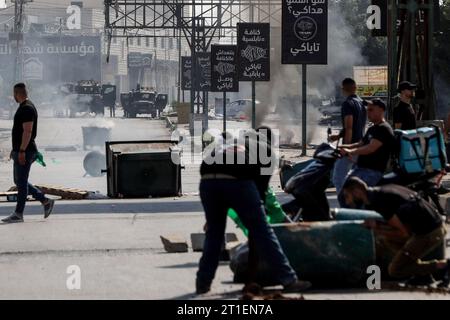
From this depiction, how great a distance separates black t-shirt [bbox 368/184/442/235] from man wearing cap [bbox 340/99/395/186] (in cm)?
206

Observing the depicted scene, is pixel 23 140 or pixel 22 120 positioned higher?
pixel 22 120

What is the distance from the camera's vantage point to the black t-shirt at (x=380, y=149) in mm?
11906

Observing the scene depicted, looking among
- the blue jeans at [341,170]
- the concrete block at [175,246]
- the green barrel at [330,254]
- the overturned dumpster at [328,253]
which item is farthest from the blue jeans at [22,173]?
the green barrel at [330,254]

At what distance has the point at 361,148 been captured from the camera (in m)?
12.0

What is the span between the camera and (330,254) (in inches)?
402

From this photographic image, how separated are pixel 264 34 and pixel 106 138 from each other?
9.80 meters

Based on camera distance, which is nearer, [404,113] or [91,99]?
[404,113]

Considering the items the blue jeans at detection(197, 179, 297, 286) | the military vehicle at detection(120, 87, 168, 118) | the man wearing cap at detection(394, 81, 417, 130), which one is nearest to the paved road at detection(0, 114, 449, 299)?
the blue jeans at detection(197, 179, 297, 286)

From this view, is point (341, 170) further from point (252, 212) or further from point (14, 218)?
point (14, 218)

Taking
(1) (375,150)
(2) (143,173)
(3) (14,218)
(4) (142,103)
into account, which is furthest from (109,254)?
(4) (142,103)

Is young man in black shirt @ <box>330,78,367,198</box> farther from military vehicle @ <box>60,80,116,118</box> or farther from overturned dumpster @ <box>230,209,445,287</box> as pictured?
military vehicle @ <box>60,80,116,118</box>

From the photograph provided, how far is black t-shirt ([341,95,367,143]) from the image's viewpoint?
14359mm

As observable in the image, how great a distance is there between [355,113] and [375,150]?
2457 mm

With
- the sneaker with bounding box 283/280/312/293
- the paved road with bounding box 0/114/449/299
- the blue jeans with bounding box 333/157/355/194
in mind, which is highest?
the blue jeans with bounding box 333/157/355/194
